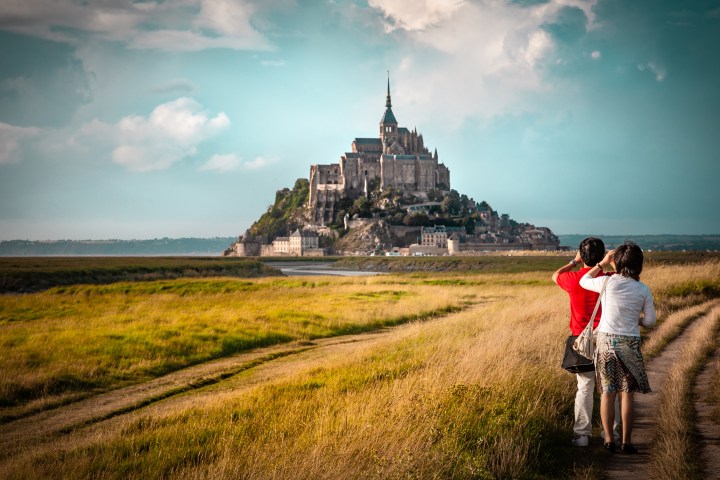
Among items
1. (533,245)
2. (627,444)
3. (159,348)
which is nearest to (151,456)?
(627,444)

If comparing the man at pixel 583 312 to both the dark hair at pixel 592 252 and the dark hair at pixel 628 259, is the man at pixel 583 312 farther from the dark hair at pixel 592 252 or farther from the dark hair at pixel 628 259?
the dark hair at pixel 628 259

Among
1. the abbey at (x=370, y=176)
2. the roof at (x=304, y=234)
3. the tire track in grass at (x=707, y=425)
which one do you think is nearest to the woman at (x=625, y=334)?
the tire track in grass at (x=707, y=425)

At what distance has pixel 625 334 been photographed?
6.58 metres

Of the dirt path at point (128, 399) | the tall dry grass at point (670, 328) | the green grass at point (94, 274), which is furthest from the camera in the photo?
the green grass at point (94, 274)

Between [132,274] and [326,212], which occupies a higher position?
[326,212]

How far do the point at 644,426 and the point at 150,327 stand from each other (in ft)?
46.9

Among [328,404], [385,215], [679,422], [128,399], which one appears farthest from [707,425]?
[385,215]

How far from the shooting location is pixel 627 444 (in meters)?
6.57

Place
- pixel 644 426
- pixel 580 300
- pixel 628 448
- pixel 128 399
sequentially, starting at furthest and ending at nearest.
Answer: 1. pixel 128 399
2. pixel 644 426
3. pixel 580 300
4. pixel 628 448

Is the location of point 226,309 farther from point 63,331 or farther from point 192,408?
point 192,408

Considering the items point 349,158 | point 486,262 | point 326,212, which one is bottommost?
point 486,262

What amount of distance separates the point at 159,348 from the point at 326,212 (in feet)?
451

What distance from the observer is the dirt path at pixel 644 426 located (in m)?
6.12

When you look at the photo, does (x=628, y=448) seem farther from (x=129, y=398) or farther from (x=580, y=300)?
(x=129, y=398)
